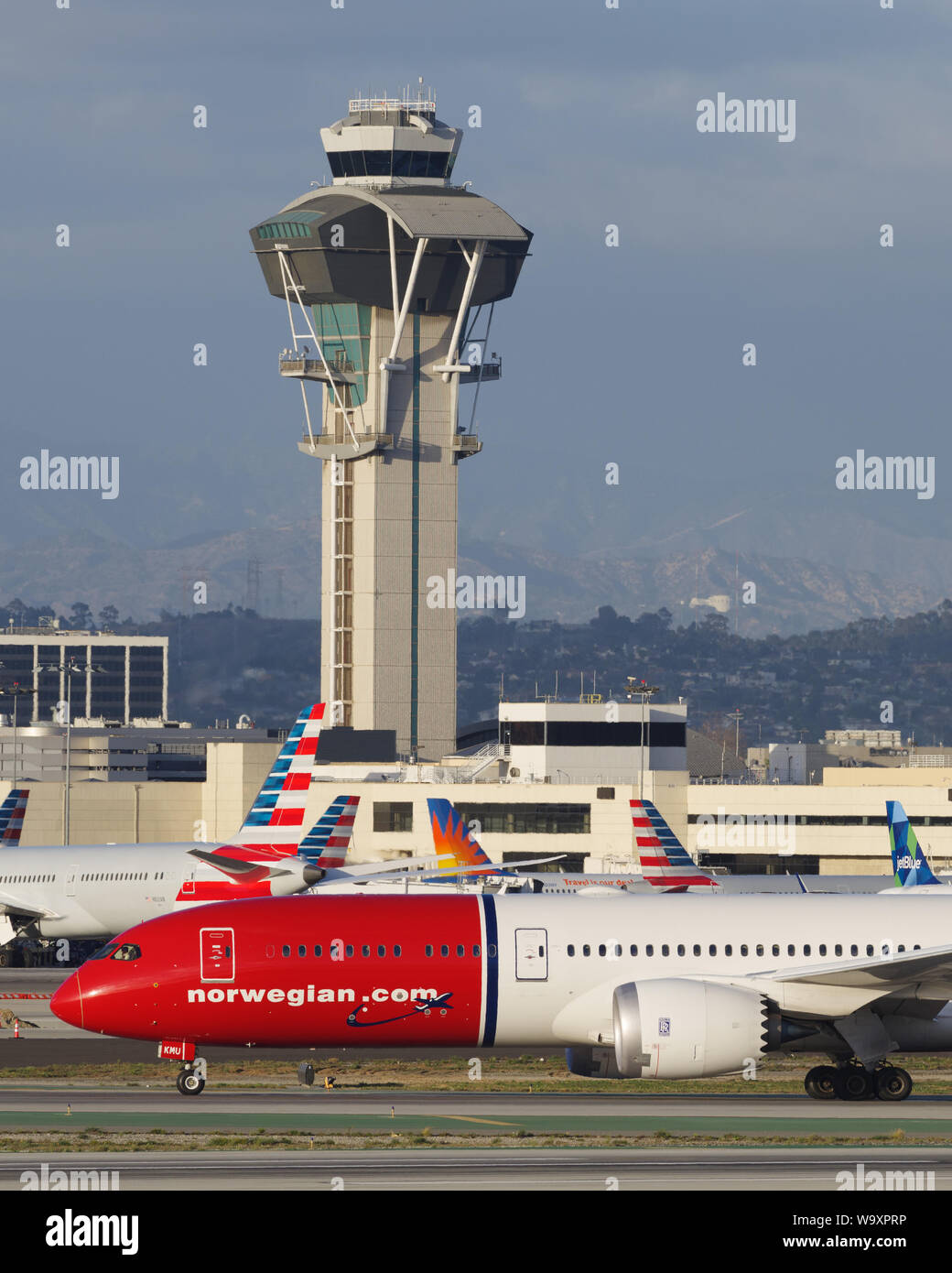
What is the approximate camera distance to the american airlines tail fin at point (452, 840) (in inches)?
3450

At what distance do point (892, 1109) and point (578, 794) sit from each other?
93.7 meters

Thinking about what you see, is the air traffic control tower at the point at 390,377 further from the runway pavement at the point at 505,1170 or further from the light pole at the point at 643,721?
the runway pavement at the point at 505,1170

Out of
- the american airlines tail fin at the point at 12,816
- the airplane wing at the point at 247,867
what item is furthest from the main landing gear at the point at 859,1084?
the american airlines tail fin at the point at 12,816

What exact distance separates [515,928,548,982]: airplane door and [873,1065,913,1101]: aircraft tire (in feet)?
24.6

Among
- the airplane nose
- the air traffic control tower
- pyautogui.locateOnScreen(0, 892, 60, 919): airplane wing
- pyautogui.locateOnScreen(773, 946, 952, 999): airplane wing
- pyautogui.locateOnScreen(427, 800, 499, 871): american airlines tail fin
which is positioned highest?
the air traffic control tower

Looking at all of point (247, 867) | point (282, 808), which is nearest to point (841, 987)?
point (247, 867)

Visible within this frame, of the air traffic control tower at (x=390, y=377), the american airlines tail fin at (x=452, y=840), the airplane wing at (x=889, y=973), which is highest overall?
the air traffic control tower at (x=390, y=377)

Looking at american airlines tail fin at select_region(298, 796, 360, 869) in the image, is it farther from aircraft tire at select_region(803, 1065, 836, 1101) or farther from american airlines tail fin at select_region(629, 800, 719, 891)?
aircraft tire at select_region(803, 1065, 836, 1101)

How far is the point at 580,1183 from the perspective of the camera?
28.5m

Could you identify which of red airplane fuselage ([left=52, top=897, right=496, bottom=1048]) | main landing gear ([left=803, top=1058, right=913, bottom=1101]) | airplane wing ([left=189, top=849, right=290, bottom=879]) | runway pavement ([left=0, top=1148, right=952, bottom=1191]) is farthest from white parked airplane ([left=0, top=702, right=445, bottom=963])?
runway pavement ([left=0, top=1148, right=952, bottom=1191])

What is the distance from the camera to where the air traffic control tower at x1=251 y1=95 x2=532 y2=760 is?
180 metres

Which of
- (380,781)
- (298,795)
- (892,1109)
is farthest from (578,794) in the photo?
(892,1109)

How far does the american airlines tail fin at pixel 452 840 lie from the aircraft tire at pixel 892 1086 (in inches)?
1855
